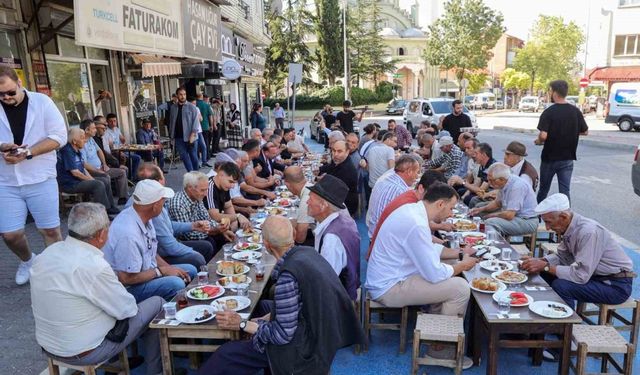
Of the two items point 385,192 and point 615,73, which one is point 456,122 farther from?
point 615,73

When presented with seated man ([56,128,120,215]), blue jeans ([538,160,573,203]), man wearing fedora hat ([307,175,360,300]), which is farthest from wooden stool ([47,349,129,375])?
blue jeans ([538,160,573,203])

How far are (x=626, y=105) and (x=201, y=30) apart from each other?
2457 centimetres

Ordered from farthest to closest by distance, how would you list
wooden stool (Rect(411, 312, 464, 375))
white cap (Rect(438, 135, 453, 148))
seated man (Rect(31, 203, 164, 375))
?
white cap (Rect(438, 135, 453, 148)) < wooden stool (Rect(411, 312, 464, 375)) < seated man (Rect(31, 203, 164, 375))

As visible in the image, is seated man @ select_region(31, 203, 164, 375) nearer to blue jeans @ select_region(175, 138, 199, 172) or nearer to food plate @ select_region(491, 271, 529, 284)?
food plate @ select_region(491, 271, 529, 284)

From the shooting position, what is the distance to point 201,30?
8.34m

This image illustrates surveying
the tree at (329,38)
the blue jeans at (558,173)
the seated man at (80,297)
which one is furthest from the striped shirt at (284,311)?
the tree at (329,38)

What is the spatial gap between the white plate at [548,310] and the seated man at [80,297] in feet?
9.66

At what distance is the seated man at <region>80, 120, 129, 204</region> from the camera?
313 inches

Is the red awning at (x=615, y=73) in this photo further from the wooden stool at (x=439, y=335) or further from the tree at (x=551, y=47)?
the wooden stool at (x=439, y=335)

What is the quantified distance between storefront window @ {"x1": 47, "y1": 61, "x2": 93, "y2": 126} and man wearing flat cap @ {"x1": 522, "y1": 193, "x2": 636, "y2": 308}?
8.85 m

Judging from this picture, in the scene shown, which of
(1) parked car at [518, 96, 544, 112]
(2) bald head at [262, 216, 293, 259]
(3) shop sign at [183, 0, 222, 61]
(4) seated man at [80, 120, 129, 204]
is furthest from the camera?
(1) parked car at [518, 96, 544, 112]

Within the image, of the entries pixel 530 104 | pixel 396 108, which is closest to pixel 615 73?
pixel 530 104

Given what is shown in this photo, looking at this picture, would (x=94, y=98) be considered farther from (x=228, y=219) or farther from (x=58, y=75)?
(x=228, y=219)

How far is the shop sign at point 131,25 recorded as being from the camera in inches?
171
